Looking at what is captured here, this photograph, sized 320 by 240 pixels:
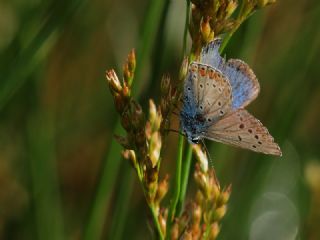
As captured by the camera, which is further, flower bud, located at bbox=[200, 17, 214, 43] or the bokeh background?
the bokeh background

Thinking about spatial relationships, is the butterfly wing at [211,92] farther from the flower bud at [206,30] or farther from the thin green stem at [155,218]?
the thin green stem at [155,218]

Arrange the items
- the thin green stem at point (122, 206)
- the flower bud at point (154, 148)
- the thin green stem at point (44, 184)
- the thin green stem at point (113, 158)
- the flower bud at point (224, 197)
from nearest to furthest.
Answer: the flower bud at point (154, 148) < the flower bud at point (224, 197) < the thin green stem at point (113, 158) < the thin green stem at point (122, 206) < the thin green stem at point (44, 184)

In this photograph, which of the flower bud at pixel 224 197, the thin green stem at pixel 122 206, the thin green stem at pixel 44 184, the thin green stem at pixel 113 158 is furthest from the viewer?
the thin green stem at pixel 44 184

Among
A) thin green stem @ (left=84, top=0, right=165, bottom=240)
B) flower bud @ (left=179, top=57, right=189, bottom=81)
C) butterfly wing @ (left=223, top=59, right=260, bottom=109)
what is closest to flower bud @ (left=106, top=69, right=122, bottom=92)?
flower bud @ (left=179, top=57, right=189, bottom=81)

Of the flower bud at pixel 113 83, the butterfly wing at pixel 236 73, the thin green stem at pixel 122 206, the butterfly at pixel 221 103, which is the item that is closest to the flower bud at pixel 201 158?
the butterfly at pixel 221 103

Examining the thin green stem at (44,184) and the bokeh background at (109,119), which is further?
the thin green stem at (44,184)

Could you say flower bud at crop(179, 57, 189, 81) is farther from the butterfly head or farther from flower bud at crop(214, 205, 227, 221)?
flower bud at crop(214, 205, 227, 221)

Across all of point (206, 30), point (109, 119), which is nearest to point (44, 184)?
point (109, 119)

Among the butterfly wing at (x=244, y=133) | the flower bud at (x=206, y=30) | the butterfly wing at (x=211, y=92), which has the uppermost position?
the flower bud at (x=206, y=30)

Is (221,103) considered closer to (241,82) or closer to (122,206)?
(241,82)
